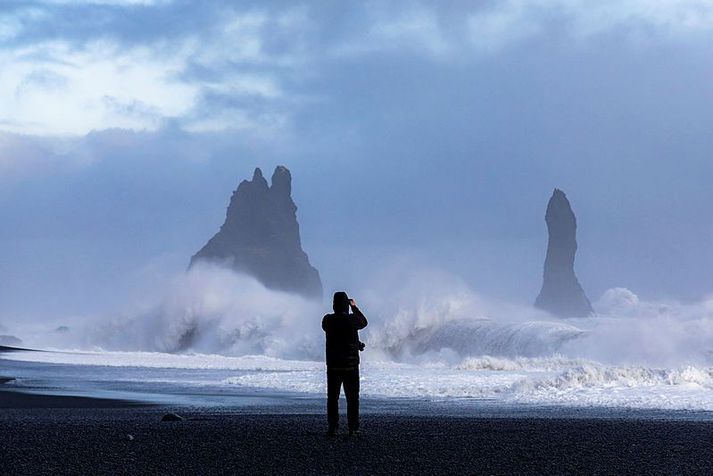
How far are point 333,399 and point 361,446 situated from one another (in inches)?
50.5

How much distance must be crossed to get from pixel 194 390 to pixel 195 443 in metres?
13.4

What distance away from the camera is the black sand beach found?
10.5 m

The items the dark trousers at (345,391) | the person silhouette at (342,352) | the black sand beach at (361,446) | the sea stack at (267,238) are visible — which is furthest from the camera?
the sea stack at (267,238)

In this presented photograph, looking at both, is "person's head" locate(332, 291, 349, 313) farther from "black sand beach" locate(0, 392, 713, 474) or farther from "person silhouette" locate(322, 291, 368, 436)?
"black sand beach" locate(0, 392, 713, 474)

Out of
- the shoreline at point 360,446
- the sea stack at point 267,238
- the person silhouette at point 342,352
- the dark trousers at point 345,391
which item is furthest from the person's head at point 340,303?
the sea stack at point 267,238

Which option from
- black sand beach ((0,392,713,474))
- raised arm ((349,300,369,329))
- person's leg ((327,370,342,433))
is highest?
raised arm ((349,300,369,329))

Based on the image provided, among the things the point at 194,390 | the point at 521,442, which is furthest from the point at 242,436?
the point at 194,390

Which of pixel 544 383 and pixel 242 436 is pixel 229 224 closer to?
pixel 544 383

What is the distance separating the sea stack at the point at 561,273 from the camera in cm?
13712

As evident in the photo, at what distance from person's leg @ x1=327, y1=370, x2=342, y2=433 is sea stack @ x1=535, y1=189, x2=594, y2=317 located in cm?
12336

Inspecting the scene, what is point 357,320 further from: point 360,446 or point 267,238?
point 267,238

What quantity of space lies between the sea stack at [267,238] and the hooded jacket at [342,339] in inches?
4604

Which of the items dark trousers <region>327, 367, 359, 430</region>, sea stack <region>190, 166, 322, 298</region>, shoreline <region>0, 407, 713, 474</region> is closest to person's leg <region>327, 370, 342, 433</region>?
dark trousers <region>327, 367, 359, 430</region>

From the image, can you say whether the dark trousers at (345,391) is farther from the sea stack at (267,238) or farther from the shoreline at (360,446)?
the sea stack at (267,238)
